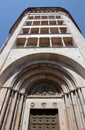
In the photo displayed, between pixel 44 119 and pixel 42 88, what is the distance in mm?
2043

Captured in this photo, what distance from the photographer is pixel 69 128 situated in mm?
6664

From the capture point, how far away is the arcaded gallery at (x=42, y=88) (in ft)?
22.9

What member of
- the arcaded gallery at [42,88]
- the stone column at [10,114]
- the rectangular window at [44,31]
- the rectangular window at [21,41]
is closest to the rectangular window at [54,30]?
the rectangular window at [44,31]

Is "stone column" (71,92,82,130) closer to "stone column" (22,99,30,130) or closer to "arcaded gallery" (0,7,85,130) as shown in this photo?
"arcaded gallery" (0,7,85,130)

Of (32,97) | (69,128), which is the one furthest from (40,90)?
(69,128)

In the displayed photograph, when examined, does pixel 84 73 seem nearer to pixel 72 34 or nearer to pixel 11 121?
pixel 11 121

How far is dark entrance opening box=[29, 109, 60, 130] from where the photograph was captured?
23.4 ft

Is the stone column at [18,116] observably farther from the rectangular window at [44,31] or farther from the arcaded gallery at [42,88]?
the rectangular window at [44,31]

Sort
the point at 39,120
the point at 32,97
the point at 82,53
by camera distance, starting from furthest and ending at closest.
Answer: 1. the point at 82,53
2. the point at 32,97
3. the point at 39,120

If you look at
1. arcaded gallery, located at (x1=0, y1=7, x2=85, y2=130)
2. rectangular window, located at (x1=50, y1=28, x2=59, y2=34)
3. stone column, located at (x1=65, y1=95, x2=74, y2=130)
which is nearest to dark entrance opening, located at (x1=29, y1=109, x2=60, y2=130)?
arcaded gallery, located at (x1=0, y1=7, x2=85, y2=130)

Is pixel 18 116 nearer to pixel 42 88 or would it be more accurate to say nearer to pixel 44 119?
pixel 44 119

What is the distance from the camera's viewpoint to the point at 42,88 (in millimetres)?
9281

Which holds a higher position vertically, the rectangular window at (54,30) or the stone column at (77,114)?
the rectangular window at (54,30)

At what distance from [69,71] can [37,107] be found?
2289 mm
